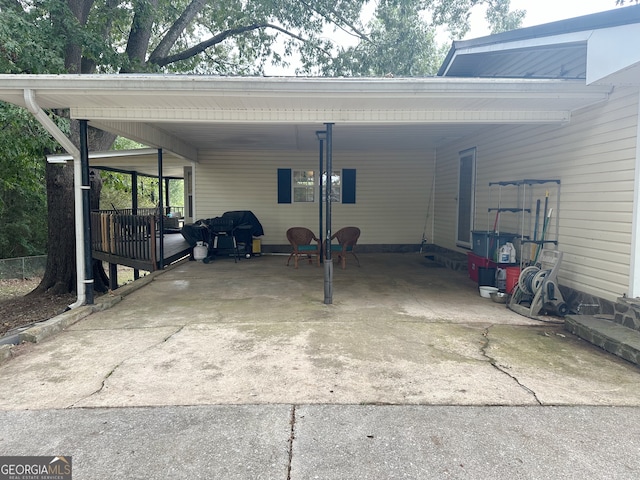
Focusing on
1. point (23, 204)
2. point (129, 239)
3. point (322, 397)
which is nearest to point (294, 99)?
point (322, 397)

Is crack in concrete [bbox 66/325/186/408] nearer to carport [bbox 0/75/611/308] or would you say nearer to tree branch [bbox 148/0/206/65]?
carport [bbox 0/75/611/308]

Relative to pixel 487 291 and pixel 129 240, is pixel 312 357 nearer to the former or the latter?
pixel 487 291

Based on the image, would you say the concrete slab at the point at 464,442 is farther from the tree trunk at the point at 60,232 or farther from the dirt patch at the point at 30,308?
the tree trunk at the point at 60,232

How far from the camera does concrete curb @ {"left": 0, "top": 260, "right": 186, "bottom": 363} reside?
12.2 ft

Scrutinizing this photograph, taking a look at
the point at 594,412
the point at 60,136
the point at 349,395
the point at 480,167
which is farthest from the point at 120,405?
the point at 480,167

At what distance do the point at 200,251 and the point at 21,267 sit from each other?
5.84 metres

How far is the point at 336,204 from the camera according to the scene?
33.5 feet

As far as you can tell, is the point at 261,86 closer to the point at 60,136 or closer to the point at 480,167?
the point at 60,136

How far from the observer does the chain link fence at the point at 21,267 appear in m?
10.4

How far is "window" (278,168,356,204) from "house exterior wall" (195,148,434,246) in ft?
0.41

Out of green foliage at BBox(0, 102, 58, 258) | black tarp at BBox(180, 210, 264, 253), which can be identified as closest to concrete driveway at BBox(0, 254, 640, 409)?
black tarp at BBox(180, 210, 264, 253)

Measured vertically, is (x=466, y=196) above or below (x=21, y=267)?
above

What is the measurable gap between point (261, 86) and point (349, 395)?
3.06 m

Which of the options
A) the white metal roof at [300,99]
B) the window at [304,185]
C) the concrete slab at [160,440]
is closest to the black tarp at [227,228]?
the window at [304,185]
